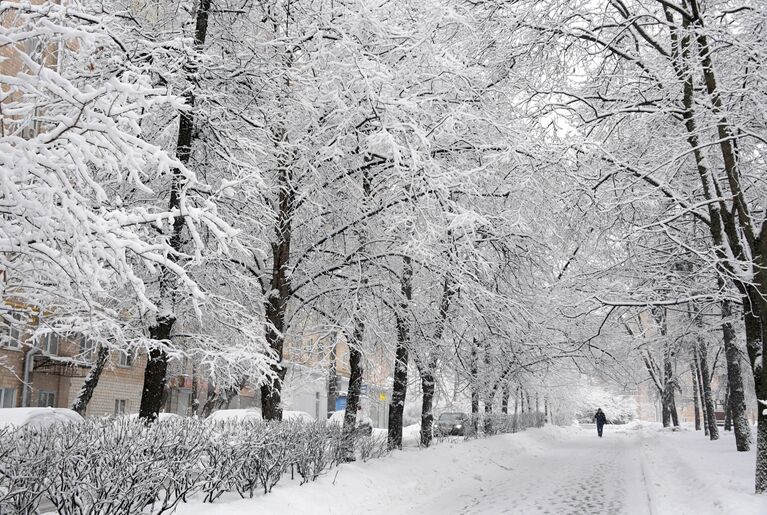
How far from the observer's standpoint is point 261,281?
13.1 metres

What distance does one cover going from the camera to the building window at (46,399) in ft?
93.4

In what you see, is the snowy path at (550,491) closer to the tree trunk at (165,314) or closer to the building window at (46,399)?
the tree trunk at (165,314)

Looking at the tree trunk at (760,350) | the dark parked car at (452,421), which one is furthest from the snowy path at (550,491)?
the dark parked car at (452,421)

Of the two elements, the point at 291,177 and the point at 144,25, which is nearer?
the point at 144,25

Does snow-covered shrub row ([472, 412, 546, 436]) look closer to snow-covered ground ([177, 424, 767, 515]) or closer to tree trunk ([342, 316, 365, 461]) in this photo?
snow-covered ground ([177, 424, 767, 515])

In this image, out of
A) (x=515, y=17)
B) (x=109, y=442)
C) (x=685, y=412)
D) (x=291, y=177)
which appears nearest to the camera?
(x=109, y=442)

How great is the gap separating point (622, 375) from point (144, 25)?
23211 millimetres

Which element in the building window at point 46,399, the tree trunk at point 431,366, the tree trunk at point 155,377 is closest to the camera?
the tree trunk at point 155,377

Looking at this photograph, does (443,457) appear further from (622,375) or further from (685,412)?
(685,412)

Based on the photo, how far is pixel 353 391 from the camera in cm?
1408

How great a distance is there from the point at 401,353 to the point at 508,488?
4110 millimetres

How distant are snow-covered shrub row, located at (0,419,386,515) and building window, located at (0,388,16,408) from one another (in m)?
20.4

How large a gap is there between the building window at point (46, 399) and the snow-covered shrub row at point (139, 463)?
23762 millimetres

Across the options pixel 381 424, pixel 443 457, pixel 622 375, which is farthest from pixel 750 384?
pixel 381 424
